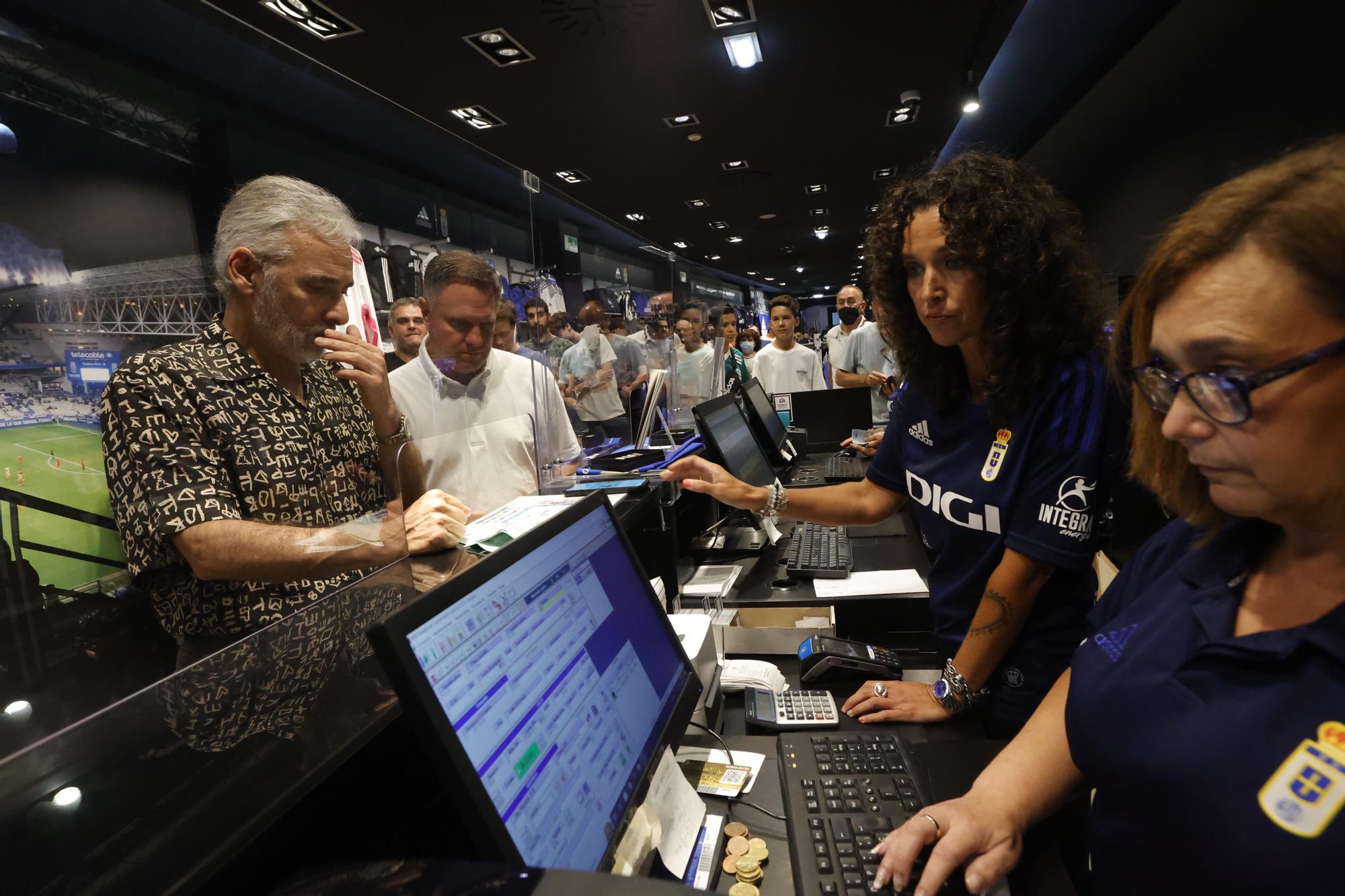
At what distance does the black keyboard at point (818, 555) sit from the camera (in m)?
1.83

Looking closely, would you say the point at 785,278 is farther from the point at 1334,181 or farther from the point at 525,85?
the point at 1334,181

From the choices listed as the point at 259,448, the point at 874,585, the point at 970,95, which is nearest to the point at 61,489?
the point at 259,448

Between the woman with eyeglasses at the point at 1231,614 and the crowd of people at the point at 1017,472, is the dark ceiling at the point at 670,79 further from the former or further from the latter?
the woman with eyeglasses at the point at 1231,614

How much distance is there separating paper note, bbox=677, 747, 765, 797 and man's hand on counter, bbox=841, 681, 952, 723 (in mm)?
237

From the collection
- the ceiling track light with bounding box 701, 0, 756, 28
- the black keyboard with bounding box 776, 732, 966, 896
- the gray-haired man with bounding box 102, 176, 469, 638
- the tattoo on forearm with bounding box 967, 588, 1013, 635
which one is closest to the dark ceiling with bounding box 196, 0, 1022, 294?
the ceiling track light with bounding box 701, 0, 756, 28

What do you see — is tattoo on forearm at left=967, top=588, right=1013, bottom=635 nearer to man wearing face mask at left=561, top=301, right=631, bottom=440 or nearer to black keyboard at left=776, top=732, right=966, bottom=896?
black keyboard at left=776, top=732, right=966, bottom=896

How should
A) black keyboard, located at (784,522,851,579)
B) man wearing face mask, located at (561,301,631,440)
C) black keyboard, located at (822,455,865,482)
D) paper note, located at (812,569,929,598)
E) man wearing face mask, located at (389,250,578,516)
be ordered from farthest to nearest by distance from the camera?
black keyboard, located at (822,455,865,482), man wearing face mask, located at (561,301,631,440), man wearing face mask, located at (389,250,578,516), black keyboard, located at (784,522,851,579), paper note, located at (812,569,929,598)

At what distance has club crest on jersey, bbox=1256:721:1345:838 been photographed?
0.60m

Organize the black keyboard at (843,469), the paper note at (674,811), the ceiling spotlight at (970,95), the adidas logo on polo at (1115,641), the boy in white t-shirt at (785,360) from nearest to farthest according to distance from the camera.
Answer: the paper note at (674,811) → the adidas logo on polo at (1115,641) → the black keyboard at (843,469) → the ceiling spotlight at (970,95) → the boy in white t-shirt at (785,360)

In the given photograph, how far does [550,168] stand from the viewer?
6.78m

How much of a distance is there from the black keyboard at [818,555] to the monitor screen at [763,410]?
0.90 m

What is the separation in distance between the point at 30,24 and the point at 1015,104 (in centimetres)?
769

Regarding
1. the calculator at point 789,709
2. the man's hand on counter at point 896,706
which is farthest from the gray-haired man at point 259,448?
the man's hand on counter at point 896,706

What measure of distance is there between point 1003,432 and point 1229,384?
0.63 m
